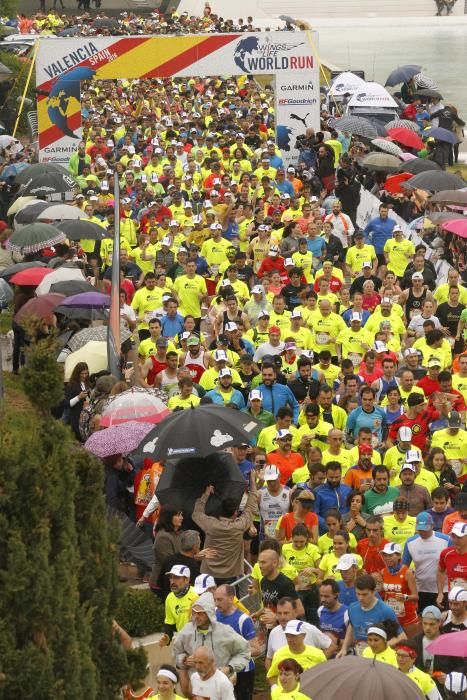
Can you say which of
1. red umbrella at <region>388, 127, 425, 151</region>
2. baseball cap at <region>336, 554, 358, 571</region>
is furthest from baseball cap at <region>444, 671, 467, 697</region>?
red umbrella at <region>388, 127, 425, 151</region>

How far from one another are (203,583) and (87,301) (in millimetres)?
7793

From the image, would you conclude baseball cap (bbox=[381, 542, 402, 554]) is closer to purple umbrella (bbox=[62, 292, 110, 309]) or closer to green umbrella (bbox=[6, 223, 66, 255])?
purple umbrella (bbox=[62, 292, 110, 309])

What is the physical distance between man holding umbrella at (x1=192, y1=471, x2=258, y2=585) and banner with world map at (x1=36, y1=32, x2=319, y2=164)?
1983 cm

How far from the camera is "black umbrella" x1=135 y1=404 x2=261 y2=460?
589 inches

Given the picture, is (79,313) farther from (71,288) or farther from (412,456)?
(412,456)

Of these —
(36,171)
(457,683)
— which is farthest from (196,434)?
(36,171)

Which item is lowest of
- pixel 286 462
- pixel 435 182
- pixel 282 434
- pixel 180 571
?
pixel 435 182

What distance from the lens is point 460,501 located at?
15141mm

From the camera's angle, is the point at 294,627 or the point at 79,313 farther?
the point at 79,313

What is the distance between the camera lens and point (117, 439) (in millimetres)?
15953

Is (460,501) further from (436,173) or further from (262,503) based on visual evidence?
→ (436,173)

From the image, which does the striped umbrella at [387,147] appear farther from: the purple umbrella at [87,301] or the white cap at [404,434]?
the white cap at [404,434]

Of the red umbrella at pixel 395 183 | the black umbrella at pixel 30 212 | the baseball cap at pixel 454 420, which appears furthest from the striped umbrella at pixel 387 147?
the baseball cap at pixel 454 420

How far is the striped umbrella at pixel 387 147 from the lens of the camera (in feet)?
107
